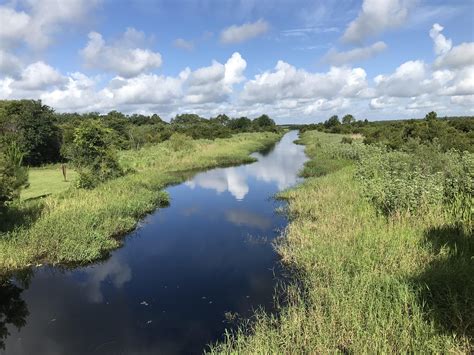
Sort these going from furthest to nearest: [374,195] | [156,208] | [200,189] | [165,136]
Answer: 1. [165,136]
2. [200,189]
3. [156,208]
4. [374,195]

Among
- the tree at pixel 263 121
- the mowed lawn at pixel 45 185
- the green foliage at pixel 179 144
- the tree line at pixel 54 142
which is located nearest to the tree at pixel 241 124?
the tree at pixel 263 121

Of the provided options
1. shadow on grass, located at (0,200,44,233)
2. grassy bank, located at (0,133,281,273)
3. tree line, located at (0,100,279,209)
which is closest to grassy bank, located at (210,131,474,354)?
grassy bank, located at (0,133,281,273)

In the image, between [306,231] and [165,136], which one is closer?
[306,231]

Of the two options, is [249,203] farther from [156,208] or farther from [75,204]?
[75,204]

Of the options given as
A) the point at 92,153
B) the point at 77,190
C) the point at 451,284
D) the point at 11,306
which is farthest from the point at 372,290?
the point at 92,153

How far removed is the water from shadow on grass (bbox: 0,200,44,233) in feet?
8.33

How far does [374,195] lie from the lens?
15.1 metres

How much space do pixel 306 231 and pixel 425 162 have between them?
9411 mm

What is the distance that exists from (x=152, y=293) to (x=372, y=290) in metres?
6.52

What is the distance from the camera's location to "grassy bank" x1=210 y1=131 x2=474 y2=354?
263 inches

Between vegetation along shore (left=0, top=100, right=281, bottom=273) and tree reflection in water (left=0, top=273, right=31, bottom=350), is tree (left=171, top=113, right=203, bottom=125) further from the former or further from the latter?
tree reflection in water (left=0, top=273, right=31, bottom=350)

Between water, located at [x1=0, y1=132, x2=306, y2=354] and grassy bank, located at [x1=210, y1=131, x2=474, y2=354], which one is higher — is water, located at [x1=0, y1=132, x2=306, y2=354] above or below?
below

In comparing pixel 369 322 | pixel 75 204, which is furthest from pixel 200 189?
pixel 369 322

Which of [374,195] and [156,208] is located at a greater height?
[374,195]
